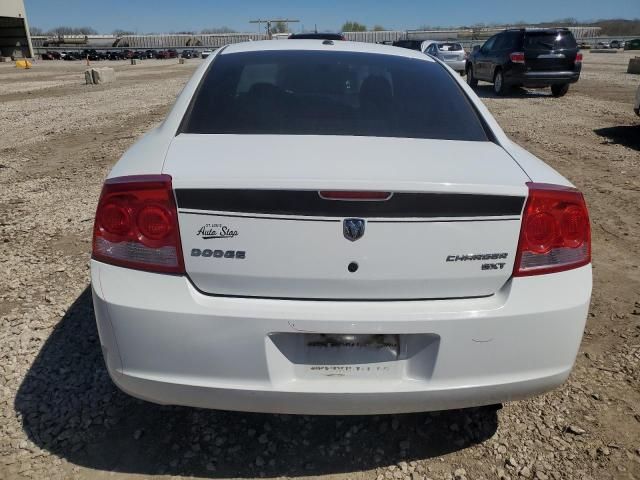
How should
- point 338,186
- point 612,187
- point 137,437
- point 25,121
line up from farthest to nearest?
1. point 25,121
2. point 612,187
3. point 137,437
4. point 338,186

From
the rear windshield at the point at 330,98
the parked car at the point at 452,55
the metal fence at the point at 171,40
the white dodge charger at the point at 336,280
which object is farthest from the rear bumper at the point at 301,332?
the metal fence at the point at 171,40

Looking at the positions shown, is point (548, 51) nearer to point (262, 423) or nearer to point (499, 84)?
point (499, 84)

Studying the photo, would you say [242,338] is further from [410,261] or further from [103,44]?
[103,44]

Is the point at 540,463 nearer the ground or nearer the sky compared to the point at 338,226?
nearer the ground

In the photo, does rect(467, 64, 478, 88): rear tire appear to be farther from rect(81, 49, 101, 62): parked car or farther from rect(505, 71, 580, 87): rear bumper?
rect(81, 49, 101, 62): parked car

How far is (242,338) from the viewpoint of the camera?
5.81 ft

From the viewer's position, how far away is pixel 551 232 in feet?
6.27

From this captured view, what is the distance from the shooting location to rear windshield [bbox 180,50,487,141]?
2.37 metres

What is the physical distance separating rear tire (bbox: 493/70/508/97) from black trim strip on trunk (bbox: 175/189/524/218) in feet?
48.7

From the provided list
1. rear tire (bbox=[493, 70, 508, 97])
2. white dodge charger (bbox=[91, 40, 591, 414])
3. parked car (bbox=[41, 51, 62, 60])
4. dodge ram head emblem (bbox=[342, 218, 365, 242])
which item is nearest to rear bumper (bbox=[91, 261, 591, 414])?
white dodge charger (bbox=[91, 40, 591, 414])

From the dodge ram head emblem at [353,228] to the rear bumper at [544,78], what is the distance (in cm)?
1444

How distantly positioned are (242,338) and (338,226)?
51 cm

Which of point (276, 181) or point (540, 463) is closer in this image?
point (276, 181)

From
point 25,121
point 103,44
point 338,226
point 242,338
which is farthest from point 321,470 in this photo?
point 103,44
